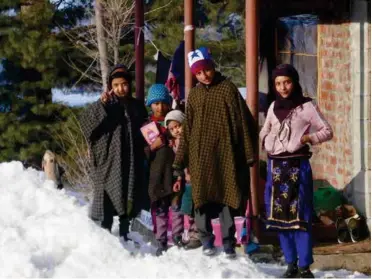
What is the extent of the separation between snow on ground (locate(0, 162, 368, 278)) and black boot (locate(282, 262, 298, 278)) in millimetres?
125

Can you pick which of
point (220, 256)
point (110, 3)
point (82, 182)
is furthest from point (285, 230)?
point (110, 3)

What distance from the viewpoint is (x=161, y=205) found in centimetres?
744

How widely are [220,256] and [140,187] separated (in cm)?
105

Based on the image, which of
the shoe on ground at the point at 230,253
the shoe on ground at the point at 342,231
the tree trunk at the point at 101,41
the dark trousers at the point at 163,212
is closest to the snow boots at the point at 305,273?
the shoe on ground at the point at 230,253

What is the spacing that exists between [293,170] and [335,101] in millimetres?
2514

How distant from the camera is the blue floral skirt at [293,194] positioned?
6.52 meters

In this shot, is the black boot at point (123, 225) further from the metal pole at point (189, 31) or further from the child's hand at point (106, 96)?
the metal pole at point (189, 31)

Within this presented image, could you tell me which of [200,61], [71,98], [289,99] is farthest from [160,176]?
[71,98]

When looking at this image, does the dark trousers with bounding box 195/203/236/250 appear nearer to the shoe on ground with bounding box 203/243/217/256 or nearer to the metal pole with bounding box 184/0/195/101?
the shoe on ground with bounding box 203/243/217/256

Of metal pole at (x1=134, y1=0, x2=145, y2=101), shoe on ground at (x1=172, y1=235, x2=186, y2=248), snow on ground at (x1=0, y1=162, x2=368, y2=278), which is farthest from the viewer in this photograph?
metal pole at (x1=134, y1=0, x2=145, y2=101)

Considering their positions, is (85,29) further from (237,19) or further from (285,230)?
(285,230)

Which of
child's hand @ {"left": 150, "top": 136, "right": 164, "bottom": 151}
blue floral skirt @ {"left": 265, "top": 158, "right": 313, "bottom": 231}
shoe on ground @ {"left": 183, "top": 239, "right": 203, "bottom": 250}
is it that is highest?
child's hand @ {"left": 150, "top": 136, "right": 164, "bottom": 151}

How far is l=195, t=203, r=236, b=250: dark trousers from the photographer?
6.76 m

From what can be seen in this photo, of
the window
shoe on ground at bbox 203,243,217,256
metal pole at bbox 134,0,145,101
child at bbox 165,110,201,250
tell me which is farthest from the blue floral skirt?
metal pole at bbox 134,0,145,101
